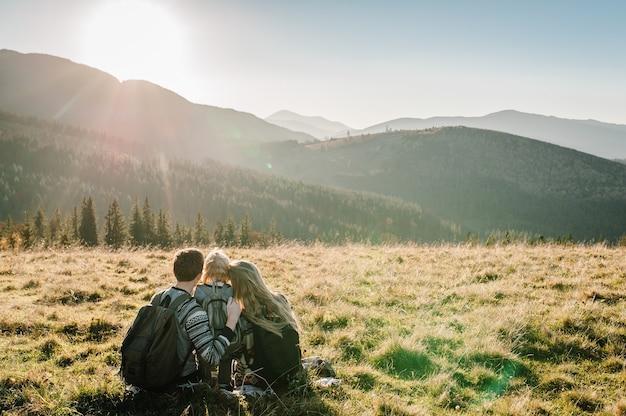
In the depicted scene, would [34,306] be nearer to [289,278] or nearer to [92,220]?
[289,278]

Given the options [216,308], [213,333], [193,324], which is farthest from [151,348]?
[216,308]

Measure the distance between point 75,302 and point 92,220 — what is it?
174 ft

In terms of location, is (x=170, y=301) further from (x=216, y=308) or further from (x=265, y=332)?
(x=265, y=332)

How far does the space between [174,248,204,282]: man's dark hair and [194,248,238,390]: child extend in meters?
0.23

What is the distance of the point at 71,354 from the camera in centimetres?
649

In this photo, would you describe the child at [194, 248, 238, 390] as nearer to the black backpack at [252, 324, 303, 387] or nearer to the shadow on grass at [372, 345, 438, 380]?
the black backpack at [252, 324, 303, 387]

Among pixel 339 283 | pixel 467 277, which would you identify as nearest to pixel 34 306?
pixel 339 283

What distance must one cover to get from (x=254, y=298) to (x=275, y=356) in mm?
933

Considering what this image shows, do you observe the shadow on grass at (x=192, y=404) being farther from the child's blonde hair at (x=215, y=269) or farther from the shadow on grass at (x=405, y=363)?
the shadow on grass at (x=405, y=363)

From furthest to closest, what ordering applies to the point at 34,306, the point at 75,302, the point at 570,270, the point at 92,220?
the point at 92,220, the point at 570,270, the point at 75,302, the point at 34,306

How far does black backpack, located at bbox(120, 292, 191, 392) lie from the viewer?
4750 millimetres

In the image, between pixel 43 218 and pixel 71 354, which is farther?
pixel 43 218

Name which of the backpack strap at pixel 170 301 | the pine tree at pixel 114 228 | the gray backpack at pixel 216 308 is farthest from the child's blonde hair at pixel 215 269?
the pine tree at pixel 114 228

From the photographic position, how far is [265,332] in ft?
17.9
